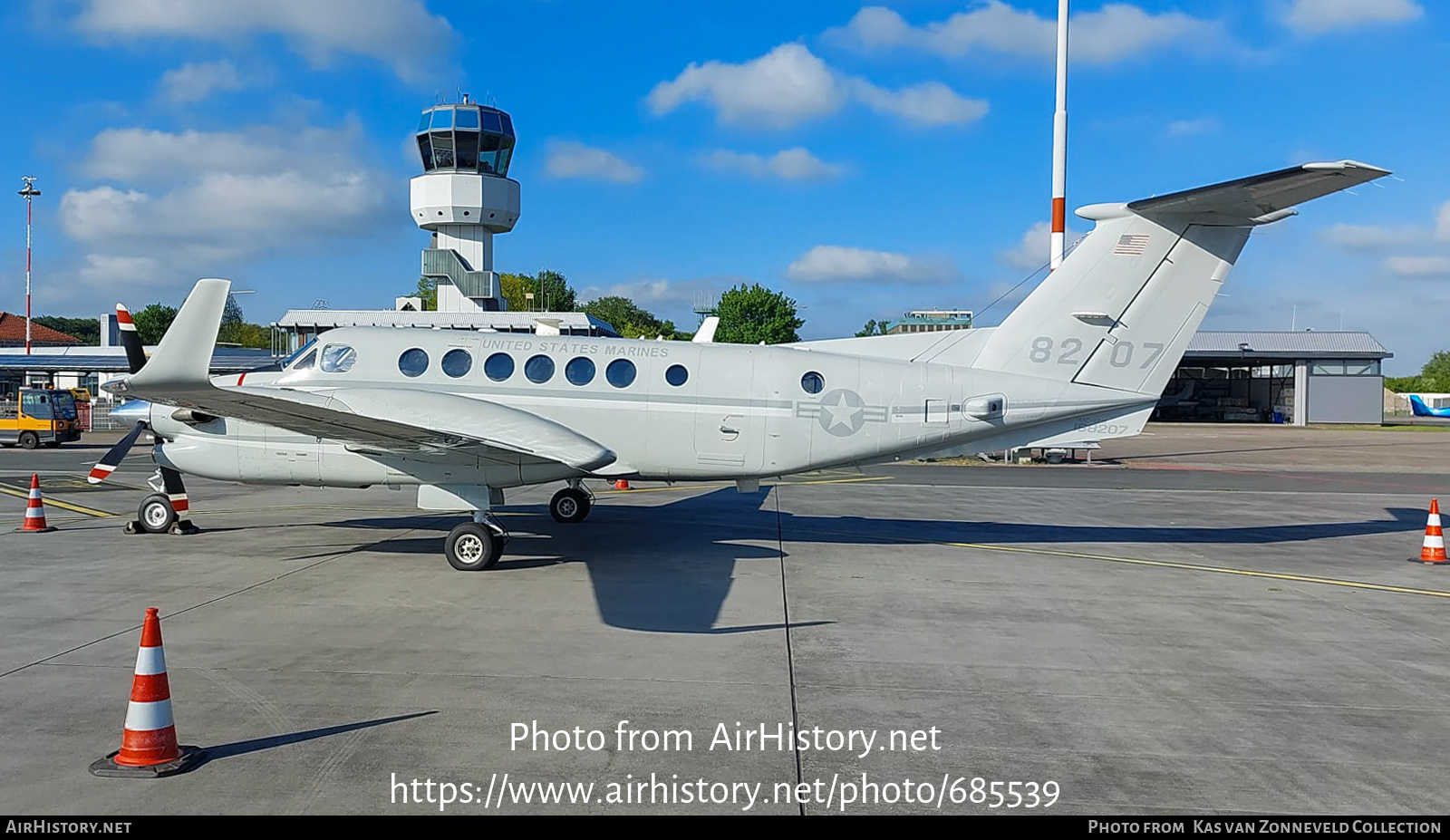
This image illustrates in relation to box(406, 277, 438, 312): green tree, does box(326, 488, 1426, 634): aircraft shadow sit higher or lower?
lower

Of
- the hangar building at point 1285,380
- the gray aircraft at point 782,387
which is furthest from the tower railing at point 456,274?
the gray aircraft at point 782,387

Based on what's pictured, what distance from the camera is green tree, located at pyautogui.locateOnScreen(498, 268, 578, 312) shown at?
375ft

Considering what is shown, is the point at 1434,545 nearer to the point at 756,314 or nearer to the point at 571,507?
the point at 571,507

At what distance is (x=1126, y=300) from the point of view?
12.9 metres

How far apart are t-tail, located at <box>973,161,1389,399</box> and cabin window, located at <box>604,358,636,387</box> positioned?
5.06m

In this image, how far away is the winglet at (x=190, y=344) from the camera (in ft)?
27.8

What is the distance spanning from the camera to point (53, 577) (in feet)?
36.4

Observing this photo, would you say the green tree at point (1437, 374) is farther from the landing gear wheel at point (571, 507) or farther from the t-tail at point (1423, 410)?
the landing gear wheel at point (571, 507)

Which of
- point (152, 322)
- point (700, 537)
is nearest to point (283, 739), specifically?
point (700, 537)

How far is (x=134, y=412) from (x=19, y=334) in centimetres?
10934

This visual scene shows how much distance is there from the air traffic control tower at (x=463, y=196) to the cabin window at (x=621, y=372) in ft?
167

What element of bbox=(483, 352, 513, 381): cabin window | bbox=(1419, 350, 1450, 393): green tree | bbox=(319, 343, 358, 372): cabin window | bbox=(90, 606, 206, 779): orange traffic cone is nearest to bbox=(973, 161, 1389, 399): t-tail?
bbox=(483, 352, 513, 381): cabin window

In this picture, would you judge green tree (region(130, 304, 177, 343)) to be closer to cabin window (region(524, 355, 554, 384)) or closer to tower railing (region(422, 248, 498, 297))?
tower railing (region(422, 248, 498, 297))

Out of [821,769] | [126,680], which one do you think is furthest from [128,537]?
[821,769]
